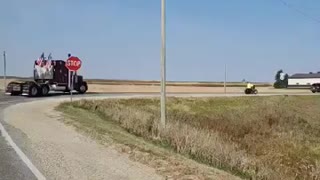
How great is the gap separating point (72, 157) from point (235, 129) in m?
18.6

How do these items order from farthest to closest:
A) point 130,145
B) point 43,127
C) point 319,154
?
point 319,154
point 43,127
point 130,145

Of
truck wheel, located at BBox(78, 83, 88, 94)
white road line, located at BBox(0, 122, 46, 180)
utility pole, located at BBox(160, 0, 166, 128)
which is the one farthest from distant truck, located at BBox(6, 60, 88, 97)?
white road line, located at BBox(0, 122, 46, 180)

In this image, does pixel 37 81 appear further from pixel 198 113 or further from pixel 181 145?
pixel 181 145

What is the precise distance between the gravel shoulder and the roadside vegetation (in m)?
1.88

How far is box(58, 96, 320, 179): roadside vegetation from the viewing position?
49.8 feet

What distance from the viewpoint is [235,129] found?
2991 centimetres

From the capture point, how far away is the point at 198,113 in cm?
4041

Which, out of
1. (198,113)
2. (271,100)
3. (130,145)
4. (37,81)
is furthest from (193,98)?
(130,145)

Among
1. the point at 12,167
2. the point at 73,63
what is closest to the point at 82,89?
the point at 73,63

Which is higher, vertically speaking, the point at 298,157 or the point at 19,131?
the point at 19,131

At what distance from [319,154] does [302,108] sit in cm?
2742

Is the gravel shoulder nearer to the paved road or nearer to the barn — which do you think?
the paved road

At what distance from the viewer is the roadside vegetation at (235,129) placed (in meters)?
15.2

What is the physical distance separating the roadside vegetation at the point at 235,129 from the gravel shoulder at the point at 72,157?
1885 mm
